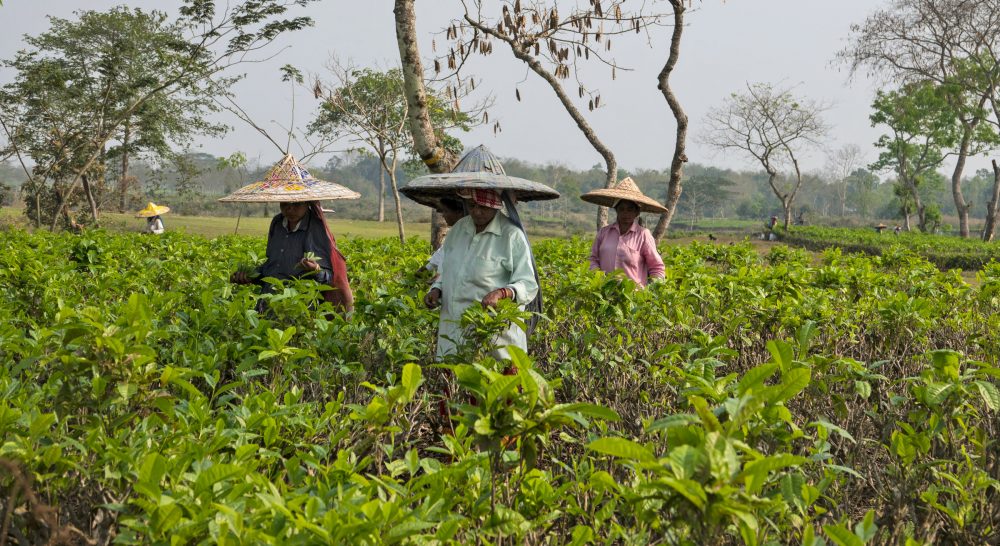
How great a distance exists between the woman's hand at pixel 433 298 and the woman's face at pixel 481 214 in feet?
1.22

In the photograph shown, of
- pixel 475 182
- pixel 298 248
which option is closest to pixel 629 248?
pixel 475 182

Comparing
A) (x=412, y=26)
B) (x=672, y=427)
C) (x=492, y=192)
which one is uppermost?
(x=412, y=26)

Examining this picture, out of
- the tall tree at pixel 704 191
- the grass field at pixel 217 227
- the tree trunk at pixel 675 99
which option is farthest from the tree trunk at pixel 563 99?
the tall tree at pixel 704 191

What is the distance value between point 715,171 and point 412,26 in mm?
122147

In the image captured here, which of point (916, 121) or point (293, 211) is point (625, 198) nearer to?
point (293, 211)

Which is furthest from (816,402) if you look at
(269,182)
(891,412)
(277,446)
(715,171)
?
(715,171)

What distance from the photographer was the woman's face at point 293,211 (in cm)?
399

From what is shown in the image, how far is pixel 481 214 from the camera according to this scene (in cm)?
323

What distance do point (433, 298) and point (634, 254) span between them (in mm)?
2002

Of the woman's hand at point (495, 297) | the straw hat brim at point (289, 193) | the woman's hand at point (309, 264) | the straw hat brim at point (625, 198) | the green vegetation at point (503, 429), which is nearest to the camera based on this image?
the green vegetation at point (503, 429)

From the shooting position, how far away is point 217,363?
269 cm

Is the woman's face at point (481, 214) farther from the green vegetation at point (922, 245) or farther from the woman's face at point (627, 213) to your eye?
the green vegetation at point (922, 245)

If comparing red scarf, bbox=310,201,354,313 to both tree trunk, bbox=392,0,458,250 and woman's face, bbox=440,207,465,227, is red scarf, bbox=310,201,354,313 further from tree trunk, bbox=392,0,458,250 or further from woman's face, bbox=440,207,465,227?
tree trunk, bbox=392,0,458,250

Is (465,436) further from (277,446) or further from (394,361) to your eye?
(394,361)
